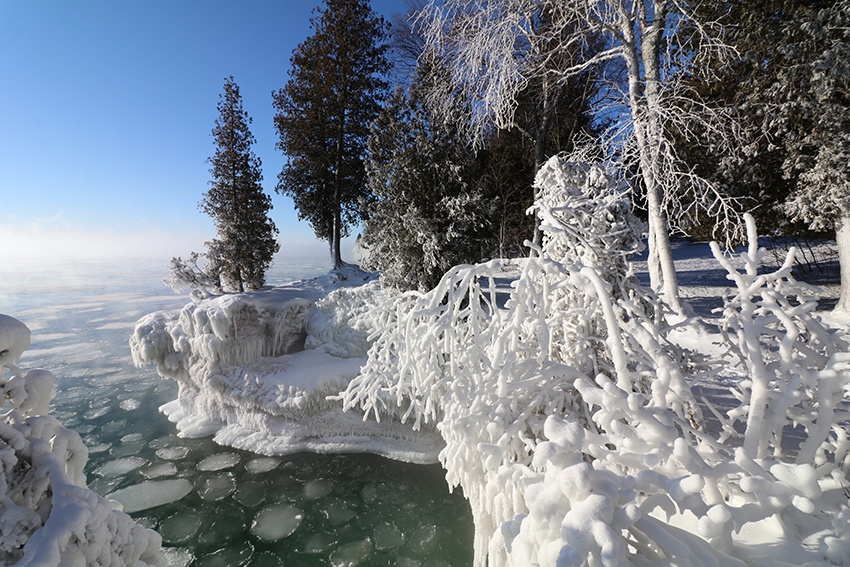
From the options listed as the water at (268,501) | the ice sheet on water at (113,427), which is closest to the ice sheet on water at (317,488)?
the water at (268,501)

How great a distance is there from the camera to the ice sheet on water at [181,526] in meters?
4.68

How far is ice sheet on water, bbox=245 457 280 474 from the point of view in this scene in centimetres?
615

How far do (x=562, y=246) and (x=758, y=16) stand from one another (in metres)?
7.22

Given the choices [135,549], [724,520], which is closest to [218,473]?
[135,549]

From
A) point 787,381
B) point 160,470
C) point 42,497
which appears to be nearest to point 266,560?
point 160,470

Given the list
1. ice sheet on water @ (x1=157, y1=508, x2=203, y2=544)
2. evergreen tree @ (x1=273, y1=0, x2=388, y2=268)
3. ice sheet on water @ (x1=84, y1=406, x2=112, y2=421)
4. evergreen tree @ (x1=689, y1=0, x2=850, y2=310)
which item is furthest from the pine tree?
evergreen tree @ (x1=689, y1=0, x2=850, y2=310)

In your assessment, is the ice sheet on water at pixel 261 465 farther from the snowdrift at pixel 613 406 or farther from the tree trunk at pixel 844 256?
the tree trunk at pixel 844 256

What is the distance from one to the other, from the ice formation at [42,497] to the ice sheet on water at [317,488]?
4.19 m

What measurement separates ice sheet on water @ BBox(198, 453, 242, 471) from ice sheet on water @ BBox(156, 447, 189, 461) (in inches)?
23.1

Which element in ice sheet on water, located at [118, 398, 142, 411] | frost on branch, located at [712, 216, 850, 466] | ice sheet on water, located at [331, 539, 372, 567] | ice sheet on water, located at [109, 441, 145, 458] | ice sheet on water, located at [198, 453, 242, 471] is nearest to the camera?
frost on branch, located at [712, 216, 850, 466]

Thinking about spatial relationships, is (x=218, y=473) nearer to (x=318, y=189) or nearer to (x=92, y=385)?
(x=92, y=385)

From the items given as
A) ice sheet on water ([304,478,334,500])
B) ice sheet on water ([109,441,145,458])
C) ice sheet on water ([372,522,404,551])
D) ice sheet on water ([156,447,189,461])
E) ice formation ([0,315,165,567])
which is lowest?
ice sheet on water ([372,522,404,551])

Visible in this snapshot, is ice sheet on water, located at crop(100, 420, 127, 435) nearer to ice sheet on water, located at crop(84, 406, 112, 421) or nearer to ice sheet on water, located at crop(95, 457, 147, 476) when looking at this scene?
ice sheet on water, located at crop(84, 406, 112, 421)

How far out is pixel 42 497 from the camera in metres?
1.51
